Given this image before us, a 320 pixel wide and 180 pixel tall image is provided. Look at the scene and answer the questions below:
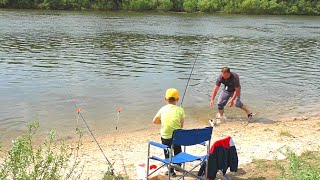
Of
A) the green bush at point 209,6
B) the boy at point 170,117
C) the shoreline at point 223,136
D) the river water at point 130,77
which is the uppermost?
the boy at point 170,117

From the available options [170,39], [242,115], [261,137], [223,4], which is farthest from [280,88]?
[223,4]

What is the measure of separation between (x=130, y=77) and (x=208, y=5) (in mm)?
65389

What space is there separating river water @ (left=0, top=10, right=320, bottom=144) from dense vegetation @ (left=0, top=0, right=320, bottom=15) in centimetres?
4260

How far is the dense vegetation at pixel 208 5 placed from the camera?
2972 inches

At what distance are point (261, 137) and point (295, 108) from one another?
443 centimetres

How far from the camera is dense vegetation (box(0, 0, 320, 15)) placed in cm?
7550

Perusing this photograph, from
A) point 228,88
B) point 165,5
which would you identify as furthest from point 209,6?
point 228,88

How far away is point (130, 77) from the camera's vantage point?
18156mm

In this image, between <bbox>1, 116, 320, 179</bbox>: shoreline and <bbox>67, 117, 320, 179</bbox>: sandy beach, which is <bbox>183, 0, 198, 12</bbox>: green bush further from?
<bbox>67, 117, 320, 179</bbox>: sandy beach

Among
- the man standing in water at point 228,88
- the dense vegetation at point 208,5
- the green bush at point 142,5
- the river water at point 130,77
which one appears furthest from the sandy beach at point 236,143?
the green bush at point 142,5

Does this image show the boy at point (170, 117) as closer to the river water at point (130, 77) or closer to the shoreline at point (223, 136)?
the shoreline at point (223, 136)

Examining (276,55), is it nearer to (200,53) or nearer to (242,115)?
(200,53)

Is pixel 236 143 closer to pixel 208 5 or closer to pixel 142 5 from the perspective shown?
pixel 142 5

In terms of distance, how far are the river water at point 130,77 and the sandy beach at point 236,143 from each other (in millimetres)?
825
